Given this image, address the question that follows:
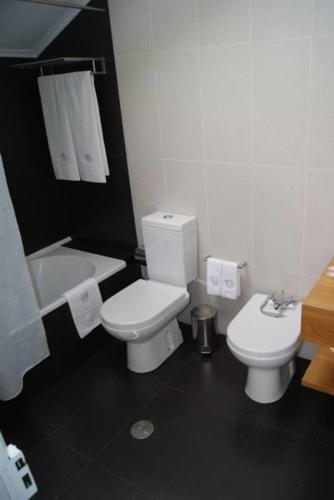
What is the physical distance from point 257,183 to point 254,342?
85cm

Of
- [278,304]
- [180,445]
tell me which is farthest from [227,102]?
[180,445]

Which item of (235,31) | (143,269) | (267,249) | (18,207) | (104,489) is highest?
(235,31)

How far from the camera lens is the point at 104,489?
6.10ft

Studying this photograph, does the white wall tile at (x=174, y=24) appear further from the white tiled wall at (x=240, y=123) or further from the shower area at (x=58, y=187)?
the shower area at (x=58, y=187)

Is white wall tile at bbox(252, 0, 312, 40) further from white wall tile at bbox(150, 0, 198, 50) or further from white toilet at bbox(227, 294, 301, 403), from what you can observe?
white toilet at bbox(227, 294, 301, 403)

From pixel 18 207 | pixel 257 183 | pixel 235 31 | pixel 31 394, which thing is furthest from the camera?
pixel 18 207

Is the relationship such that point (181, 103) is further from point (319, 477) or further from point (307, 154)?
point (319, 477)

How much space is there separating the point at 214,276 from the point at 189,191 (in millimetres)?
546

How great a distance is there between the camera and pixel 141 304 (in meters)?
2.46

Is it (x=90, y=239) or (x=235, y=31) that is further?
(x=90, y=239)

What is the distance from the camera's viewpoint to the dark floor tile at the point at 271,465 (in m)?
1.78

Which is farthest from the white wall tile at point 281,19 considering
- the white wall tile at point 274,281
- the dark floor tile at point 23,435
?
the dark floor tile at point 23,435

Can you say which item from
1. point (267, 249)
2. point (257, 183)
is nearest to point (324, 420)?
point (267, 249)

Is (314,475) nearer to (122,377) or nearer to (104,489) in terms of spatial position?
(104,489)
